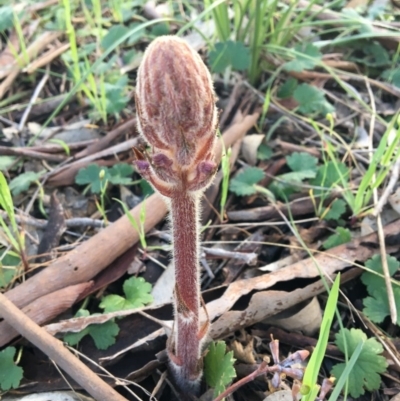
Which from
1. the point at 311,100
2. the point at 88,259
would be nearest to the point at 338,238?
the point at 311,100

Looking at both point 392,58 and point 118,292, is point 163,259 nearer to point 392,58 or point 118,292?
point 118,292

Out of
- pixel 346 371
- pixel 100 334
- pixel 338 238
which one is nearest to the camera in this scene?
pixel 346 371

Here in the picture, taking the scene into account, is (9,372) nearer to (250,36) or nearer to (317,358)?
(317,358)

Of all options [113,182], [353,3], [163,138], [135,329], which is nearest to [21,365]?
[135,329]

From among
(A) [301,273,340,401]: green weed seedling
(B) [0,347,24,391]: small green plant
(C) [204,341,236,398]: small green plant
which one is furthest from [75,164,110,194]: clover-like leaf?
(A) [301,273,340,401]: green weed seedling

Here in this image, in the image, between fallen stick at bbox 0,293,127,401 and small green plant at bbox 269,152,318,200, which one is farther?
small green plant at bbox 269,152,318,200

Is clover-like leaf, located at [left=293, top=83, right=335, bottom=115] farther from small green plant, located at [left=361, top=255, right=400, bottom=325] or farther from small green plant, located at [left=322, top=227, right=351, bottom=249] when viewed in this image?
small green plant, located at [left=361, top=255, right=400, bottom=325]

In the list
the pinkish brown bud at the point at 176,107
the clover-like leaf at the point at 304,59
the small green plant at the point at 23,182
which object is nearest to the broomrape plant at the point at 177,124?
the pinkish brown bud at the point at 176,107
